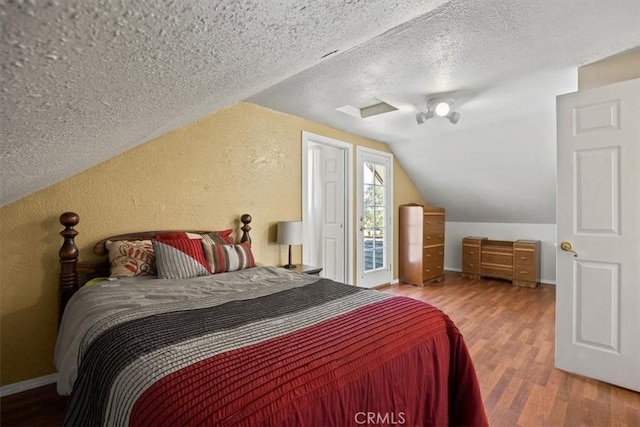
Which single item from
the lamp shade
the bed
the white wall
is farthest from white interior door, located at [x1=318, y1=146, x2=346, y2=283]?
the white wall

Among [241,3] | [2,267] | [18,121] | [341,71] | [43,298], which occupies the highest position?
[341,71]

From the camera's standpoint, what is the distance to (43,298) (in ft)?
6.75

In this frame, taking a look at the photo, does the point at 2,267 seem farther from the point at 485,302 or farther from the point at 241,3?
the point at 485,302

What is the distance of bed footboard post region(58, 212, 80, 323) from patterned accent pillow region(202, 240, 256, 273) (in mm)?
809

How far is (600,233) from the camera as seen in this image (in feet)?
6.77

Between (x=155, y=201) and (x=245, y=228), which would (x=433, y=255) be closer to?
(x=245, y=228)

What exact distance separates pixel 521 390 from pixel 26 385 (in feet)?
10.5

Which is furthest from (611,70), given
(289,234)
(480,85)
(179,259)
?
(179,259)

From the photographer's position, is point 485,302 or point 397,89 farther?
point 485,302

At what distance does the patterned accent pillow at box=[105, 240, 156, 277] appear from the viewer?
2.05 metres

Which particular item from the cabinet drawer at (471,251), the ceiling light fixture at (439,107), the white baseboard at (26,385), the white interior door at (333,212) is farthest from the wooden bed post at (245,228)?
the cabinet drawer at (471,251)

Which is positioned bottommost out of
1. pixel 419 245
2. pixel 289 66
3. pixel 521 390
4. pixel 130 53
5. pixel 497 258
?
pixel 521 390

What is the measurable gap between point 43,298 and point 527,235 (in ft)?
20.0

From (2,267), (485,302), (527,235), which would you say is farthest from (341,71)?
(527,235)
